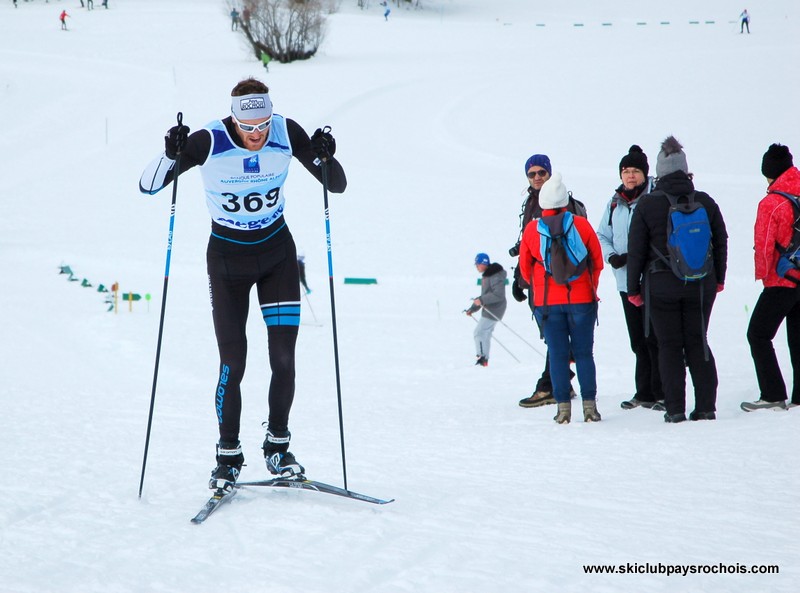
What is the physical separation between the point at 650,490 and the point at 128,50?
39813mm

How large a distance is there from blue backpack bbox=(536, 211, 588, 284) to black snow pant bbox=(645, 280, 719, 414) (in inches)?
21.1

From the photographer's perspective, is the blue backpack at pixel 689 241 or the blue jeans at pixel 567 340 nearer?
the blue backpack at pixel 689 241

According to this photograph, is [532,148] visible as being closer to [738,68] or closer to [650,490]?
[738,68]

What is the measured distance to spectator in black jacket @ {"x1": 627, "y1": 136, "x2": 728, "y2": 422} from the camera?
222 inches

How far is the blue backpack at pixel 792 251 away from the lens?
5688 mm

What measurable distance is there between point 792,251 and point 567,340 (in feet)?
5.42

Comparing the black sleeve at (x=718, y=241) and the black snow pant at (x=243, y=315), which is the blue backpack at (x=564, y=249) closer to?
the black sleeve at (x=718, y=241)

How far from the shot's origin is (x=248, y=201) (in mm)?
4152

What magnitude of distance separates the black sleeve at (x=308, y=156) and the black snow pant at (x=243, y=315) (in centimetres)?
43

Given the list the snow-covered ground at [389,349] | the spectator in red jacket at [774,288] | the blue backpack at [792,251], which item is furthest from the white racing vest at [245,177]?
the blue backpack at [792,251]

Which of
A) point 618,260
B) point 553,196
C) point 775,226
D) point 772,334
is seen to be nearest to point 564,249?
point 553,196

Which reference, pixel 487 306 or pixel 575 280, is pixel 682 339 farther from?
pixel 487 306

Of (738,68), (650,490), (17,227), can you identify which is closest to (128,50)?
(17,227)

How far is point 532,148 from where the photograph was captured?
80.0ft
